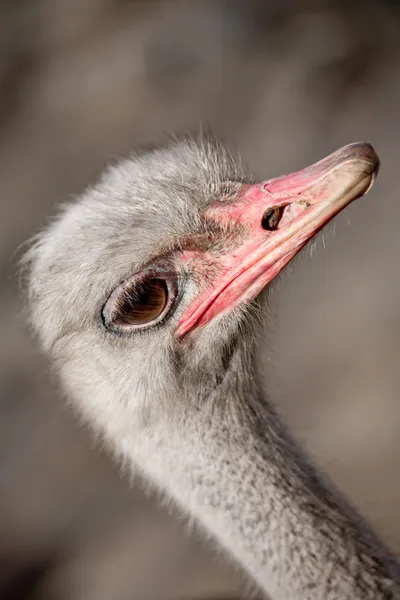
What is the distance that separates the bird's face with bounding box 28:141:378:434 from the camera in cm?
127

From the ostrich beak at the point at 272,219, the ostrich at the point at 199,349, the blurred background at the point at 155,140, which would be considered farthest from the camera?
the blurred background at the point at 155,140

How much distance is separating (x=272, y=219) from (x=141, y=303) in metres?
0.23

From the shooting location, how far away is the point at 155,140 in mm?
2906

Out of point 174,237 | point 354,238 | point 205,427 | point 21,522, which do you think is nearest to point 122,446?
point 205,427

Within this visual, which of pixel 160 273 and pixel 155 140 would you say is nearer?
pixel 160 273

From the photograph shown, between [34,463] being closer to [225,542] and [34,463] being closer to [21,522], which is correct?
[21,522]

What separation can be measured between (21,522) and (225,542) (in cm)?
192

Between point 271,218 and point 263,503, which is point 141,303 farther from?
point 263,503

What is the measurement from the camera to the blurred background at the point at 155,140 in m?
2.98

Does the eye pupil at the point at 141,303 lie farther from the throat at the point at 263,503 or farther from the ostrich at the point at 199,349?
the throat at the point at 263,503

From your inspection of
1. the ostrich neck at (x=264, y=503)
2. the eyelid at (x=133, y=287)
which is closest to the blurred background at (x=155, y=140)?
the ostrich neck at (x=264, y=503)

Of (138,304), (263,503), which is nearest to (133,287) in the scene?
(138,304)

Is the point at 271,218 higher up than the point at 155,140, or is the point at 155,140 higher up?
the point at 155,140

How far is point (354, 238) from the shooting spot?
340 centimetres
